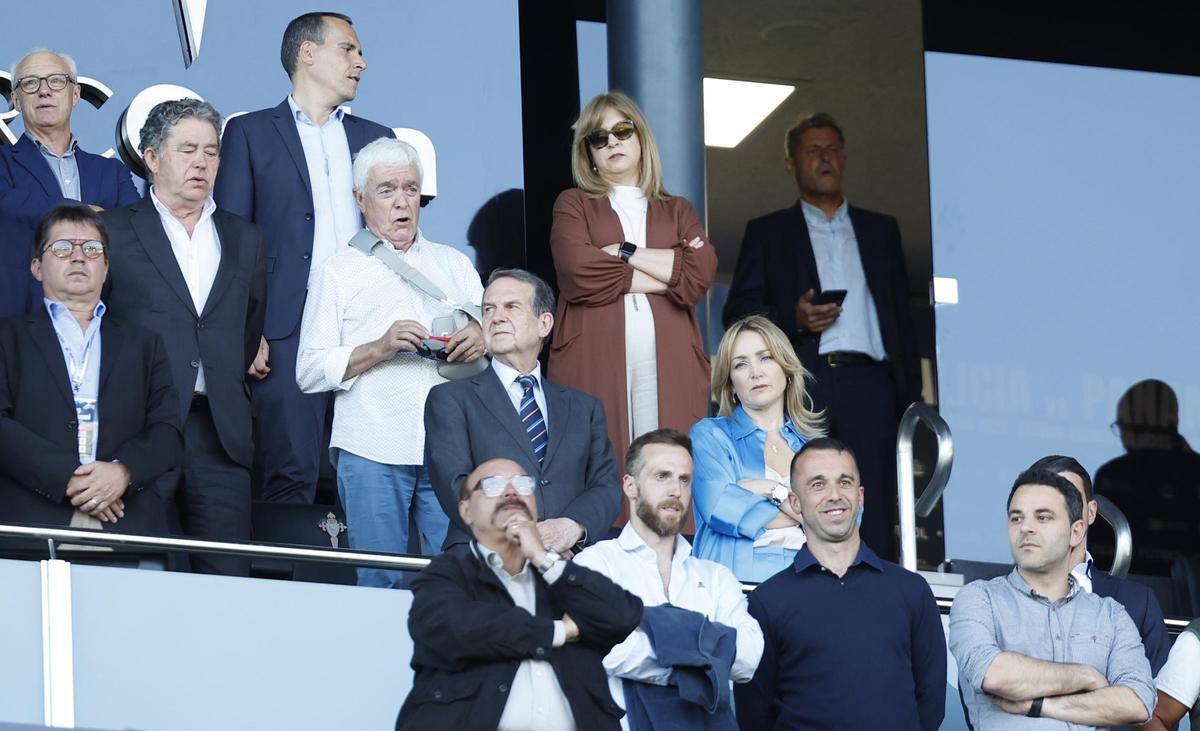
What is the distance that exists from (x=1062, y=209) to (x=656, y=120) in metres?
2.62

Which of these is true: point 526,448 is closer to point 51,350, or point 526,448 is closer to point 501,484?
point 501,484

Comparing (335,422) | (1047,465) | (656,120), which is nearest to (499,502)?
(335,422)

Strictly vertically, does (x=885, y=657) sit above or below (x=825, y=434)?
below

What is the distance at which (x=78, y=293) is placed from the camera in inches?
257

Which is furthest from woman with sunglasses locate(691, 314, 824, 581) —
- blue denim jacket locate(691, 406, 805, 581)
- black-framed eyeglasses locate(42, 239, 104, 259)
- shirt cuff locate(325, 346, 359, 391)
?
black-framed eyeglasses locate(42, 239, 104, 259)

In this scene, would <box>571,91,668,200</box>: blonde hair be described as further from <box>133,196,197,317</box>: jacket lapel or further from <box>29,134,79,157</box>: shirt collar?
<box>29,134,79,157</box>: shirt collar

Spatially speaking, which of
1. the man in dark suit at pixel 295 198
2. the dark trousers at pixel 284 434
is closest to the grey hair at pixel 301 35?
the man in dark suit at pixel 295 198

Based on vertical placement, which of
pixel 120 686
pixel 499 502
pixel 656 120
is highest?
pixel 656 120

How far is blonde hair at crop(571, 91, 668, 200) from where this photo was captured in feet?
24.7

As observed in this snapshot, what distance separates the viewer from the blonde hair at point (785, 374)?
276 inches

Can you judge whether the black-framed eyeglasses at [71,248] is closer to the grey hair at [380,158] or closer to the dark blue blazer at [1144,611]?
the grey hair at [380,158]

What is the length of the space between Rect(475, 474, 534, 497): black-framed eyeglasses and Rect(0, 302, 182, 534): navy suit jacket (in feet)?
4.57

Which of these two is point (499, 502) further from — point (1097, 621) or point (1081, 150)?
point (1081, 150)

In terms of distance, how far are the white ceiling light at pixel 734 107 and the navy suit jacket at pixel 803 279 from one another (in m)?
1.43
